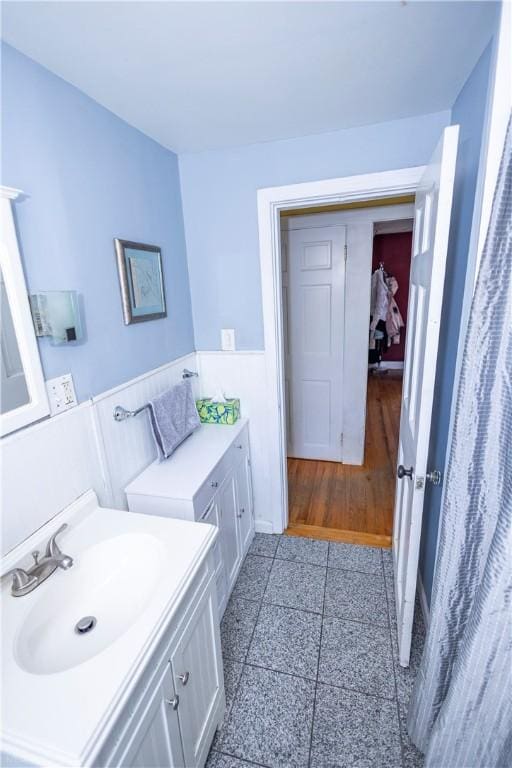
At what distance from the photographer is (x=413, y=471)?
4.16ft

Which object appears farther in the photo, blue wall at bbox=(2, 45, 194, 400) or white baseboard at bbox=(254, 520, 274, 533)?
white baseboard at bbox=(254, 520, 274, 533)

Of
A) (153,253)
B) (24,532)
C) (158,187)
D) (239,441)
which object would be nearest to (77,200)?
(153,253)

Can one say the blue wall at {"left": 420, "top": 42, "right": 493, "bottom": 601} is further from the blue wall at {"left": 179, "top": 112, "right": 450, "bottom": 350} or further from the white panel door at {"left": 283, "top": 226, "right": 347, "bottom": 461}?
the white panel door at {"left": 283, "top": 226, "right": 347, "bottom": 461}

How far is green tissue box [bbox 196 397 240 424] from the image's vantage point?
6.49ft

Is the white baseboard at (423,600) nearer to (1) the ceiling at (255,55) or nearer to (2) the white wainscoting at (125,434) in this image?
(2) the white wainscoting at (125,434)

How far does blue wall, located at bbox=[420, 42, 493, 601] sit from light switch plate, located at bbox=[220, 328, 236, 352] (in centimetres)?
106

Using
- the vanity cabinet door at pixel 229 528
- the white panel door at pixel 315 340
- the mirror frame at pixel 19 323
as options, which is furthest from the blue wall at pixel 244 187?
the mirror frame at pixel 19 323

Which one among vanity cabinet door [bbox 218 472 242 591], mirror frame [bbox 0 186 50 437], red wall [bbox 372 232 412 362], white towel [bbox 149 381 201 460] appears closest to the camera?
mirror frame [bbox 0 186 50 437]

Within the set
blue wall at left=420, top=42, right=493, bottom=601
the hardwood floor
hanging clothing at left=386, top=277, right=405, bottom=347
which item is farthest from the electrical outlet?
hanging clothing at left=386, top=277, right=405, bottom=347

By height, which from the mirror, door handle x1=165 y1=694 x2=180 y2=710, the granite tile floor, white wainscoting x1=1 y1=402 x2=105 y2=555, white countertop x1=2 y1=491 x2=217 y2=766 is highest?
the mirror

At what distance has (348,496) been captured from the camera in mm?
2592

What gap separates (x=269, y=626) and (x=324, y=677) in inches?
12.2

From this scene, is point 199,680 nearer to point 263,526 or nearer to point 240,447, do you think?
point 240,447

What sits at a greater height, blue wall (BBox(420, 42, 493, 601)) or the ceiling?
the ceiling
